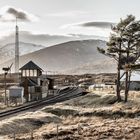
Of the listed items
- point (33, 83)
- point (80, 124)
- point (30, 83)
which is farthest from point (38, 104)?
point (80, 124)

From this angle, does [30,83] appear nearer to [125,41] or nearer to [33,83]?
[33,83]

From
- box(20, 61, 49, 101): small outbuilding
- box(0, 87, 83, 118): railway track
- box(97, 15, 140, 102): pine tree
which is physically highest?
box(97, 15, 140, 102): pine tree

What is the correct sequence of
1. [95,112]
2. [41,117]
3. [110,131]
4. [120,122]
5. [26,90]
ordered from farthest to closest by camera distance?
[26,90], [95,112], [41,117], [120,122], [110,131]

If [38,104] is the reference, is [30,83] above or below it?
above

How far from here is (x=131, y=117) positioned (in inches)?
2163

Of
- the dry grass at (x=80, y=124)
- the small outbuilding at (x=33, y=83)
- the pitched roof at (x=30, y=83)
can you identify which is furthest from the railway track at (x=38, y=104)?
the pitched roof at (x=30, y=83)

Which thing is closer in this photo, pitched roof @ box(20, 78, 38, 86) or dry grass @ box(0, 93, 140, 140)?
dry grass @ box(0, 93, 140, 140)

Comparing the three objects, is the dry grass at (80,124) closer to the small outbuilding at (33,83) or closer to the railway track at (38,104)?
the railway track at (38,104)

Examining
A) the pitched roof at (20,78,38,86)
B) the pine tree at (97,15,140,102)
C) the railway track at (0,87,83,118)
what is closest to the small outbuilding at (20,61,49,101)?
the pitched roof at (20,78,38,86)

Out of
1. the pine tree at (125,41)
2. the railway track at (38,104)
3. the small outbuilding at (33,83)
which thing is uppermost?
the pine tree at (125,41)

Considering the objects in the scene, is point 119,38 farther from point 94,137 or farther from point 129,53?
point 94,137

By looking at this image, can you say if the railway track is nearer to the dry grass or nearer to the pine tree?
the dry grass

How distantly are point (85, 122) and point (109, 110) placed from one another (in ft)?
37.8

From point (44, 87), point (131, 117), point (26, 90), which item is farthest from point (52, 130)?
point (44, 87)
